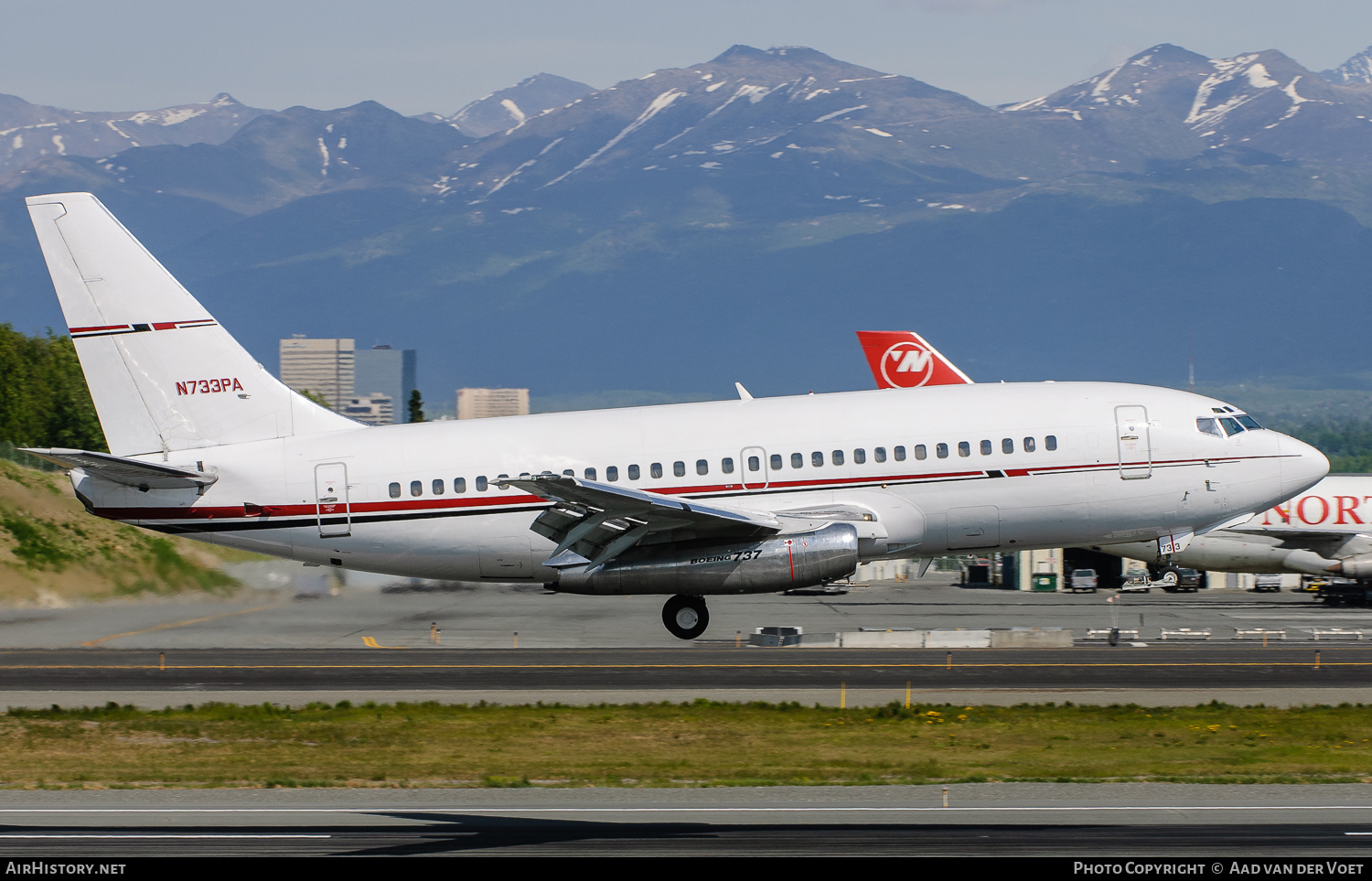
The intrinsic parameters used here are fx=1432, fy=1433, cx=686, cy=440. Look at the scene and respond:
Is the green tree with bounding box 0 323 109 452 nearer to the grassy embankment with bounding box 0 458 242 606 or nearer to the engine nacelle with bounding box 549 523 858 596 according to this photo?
the grassy embankment with bounding box 0 458 242 606

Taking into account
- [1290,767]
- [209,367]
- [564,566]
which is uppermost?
[209,367]

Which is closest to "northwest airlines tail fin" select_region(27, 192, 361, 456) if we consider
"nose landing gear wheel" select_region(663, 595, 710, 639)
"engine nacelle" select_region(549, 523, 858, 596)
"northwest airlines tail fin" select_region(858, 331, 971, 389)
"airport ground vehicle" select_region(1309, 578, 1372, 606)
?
"engine nacelle" select_region(549, 523, 858, 596)

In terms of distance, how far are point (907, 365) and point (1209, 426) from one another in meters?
23.9

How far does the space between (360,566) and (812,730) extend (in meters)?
11.2

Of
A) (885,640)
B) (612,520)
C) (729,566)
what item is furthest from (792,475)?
(885,640)

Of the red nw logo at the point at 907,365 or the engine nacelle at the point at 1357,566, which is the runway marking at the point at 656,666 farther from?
the engine nacelle at the point at 1357,566

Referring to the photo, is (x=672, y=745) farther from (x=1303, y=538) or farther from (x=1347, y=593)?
(x=1303, y=538)

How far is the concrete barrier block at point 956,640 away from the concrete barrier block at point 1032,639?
0.48m

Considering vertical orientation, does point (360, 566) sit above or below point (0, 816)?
above

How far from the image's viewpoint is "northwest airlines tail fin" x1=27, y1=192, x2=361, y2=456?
33875mm

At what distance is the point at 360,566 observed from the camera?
33562 millimetres
